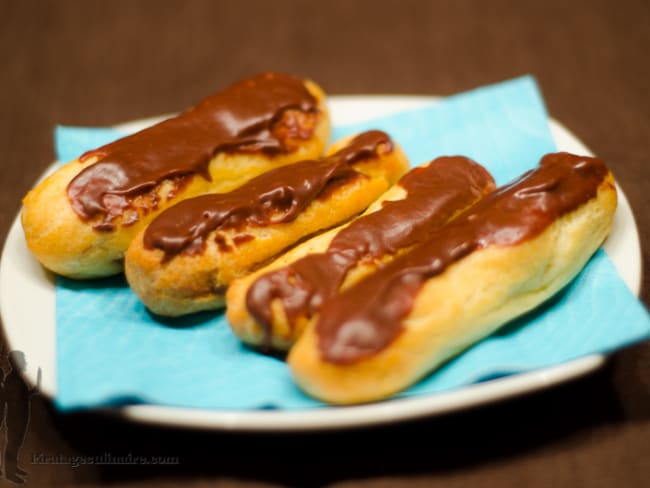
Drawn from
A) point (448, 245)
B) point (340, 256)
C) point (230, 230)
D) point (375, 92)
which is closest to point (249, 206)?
point (230, 230)

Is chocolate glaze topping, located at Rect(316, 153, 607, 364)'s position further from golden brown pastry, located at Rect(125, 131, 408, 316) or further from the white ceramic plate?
golden brown pastry, located at Rect(125, 131, 408, 316)

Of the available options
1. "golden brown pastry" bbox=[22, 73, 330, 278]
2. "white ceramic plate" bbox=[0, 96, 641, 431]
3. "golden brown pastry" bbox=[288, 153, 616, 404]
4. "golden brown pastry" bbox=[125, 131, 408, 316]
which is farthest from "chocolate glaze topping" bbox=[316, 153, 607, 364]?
"golden brown pastry" bbox=[22, 73, 330, 278]

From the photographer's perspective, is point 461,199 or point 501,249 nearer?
point 501,249

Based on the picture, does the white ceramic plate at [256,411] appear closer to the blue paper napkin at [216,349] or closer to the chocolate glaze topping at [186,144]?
the blue paper napkin at [216,349]

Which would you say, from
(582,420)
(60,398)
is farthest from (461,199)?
(60,398)

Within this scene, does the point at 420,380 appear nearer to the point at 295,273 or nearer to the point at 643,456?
the point at 295,273

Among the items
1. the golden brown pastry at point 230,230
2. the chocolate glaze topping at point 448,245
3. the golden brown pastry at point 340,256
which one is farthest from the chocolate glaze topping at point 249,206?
the chocolate glaze topping at point 448,245
